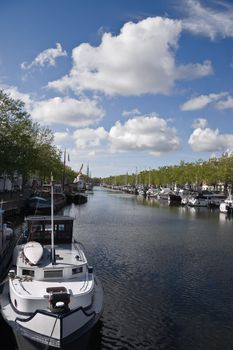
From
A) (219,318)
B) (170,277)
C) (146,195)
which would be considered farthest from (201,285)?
(146,195)

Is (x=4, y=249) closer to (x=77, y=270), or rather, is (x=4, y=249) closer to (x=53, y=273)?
(x=53, y=273)

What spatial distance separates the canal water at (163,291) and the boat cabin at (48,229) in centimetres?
476

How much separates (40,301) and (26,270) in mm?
2841

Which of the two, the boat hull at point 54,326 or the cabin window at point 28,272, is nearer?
the boat hull at point 54,326

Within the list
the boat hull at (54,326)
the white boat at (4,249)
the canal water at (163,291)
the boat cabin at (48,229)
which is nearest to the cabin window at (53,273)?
the boat hull at (54,326)

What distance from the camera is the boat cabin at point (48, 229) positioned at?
26.3m

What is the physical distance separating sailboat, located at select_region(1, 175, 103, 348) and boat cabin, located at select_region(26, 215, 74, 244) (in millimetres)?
2432

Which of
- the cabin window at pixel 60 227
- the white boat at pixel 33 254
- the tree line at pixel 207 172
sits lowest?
the white boat at pixel 33 254

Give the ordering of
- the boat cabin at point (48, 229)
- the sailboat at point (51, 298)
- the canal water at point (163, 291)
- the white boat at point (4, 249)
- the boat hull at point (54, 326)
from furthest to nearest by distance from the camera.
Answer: the white boat at point (4, 249) → the boat cabin at point (48, 229) → the canal water at point (163, 291) → the sailboat at point (51, 298) → the boat hull at point (54, 326)

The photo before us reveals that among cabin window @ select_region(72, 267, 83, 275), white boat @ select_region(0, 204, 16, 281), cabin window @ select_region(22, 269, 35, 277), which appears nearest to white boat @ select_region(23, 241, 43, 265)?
cabin window @ select_region(22, 269, 35, 277)

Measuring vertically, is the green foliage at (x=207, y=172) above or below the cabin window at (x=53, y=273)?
above

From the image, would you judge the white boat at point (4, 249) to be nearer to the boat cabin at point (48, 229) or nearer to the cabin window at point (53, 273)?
the boat cabin at point (48, 229)

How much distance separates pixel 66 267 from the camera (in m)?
20.2

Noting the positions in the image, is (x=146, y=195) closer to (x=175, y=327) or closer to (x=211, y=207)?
(x=211, y=207)
